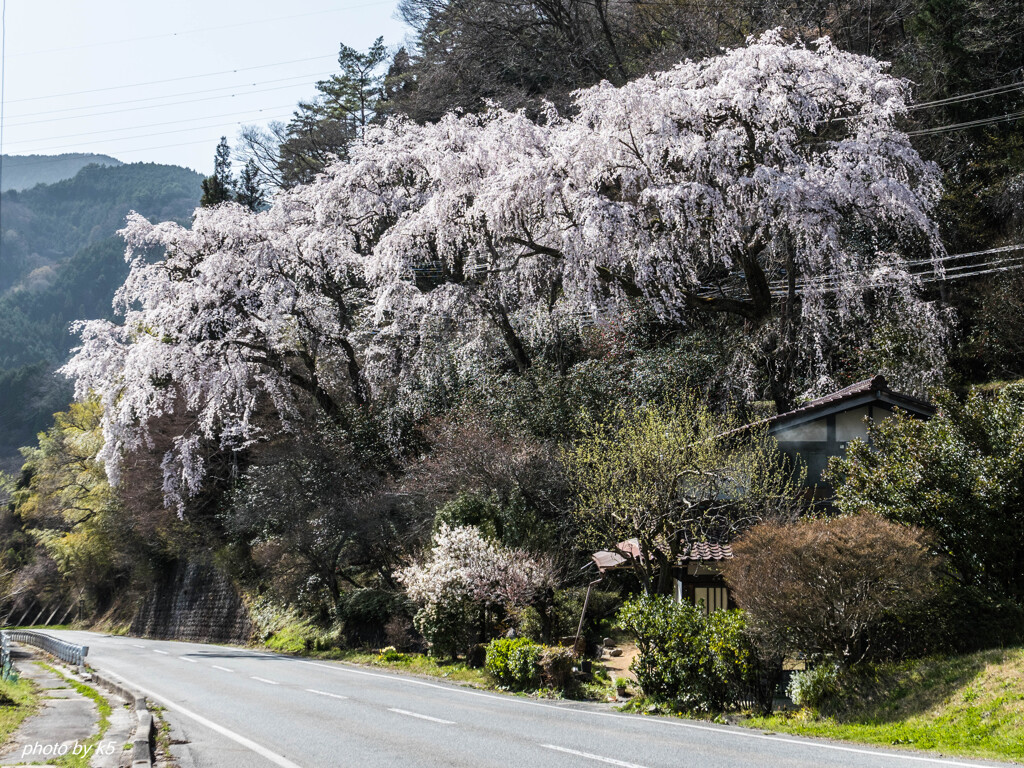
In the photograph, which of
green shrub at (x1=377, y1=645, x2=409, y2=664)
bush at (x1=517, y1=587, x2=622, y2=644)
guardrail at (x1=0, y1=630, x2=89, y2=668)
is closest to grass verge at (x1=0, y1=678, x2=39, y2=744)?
guardrail at (x1=0, y1=630, x2=89, y2=668)

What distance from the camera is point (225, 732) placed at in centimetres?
1135

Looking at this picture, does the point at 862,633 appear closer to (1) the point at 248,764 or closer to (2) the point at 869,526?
(2) the point at 869,526

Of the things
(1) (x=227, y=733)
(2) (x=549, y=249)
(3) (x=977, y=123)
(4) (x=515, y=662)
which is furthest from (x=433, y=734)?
(3) (x=977, y=123)

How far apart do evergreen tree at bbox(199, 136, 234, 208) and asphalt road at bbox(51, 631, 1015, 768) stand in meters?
34.1

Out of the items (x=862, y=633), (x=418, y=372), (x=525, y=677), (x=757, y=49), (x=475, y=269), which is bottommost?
(x=525, y=677)

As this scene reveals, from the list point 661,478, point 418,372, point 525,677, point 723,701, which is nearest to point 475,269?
point 418,372

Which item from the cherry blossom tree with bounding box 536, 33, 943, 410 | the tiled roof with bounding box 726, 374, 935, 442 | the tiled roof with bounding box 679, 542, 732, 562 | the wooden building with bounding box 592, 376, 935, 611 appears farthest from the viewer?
the cherry blossom tree with bounding box 536, 33, 943, 410

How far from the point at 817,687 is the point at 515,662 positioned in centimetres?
654

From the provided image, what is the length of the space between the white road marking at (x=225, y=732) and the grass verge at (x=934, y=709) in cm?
686

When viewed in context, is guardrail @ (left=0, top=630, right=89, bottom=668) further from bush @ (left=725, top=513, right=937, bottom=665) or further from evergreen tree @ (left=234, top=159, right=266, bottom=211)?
evergreen tree @ (left=234, top=159, right=266, bottom=211)

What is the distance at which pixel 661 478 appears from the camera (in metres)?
17.4

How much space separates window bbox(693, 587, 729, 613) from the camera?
19.2m

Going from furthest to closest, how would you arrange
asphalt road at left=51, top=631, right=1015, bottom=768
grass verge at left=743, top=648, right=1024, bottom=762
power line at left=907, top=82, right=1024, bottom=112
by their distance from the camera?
1. power line at left=907, top=82, right=1024, bottom=112
2. grass verge at left=743, top=648, right=1024, bottom=762
3. asphalt road at left=51, top=631, right=1015, bottom=768

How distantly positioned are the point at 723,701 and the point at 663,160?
15.3 m
